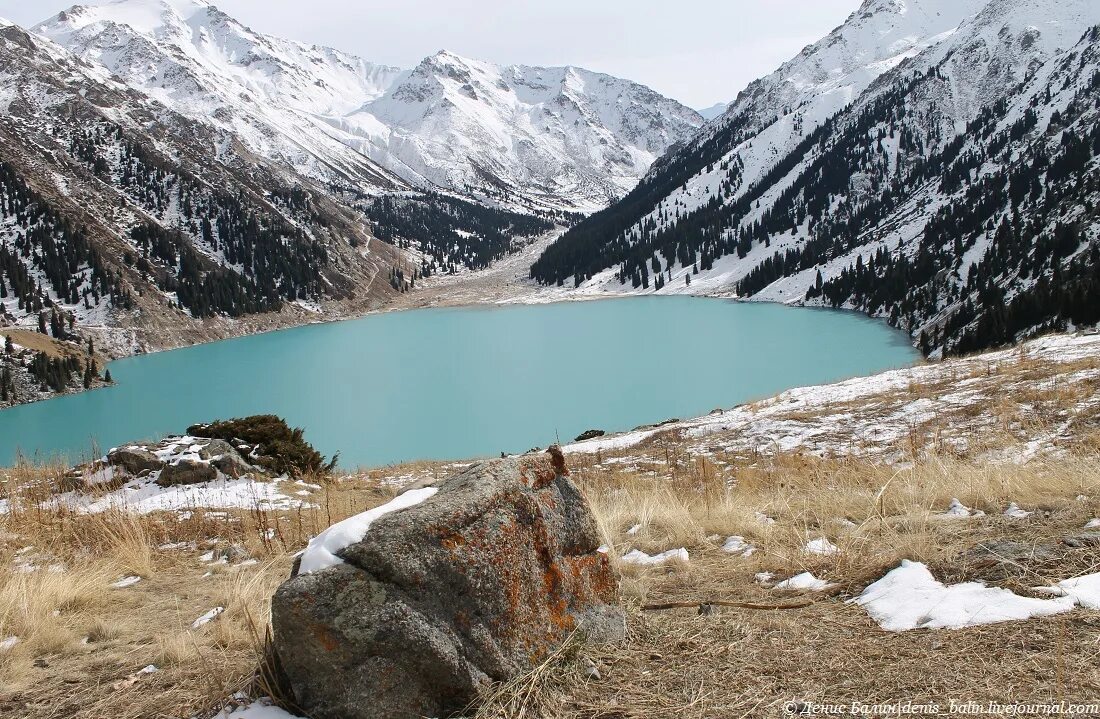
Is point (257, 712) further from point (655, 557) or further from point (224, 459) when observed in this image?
point (224, 459)

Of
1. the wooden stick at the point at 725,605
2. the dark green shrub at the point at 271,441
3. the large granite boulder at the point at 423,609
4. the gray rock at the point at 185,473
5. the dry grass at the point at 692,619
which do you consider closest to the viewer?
the dry grass at the point at 692,619

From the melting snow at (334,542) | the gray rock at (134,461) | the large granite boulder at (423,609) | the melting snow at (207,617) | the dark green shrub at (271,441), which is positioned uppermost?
the melting snow at (334,542)

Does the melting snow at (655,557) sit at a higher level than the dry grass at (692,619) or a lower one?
lower

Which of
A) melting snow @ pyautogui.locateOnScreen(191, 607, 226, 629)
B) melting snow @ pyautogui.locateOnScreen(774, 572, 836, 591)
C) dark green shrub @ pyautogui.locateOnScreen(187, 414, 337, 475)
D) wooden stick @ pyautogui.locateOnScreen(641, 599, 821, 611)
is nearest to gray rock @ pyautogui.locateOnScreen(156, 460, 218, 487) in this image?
dark green shrub @ pyautogui.locateOnScreen(187, 414, 337, 475)

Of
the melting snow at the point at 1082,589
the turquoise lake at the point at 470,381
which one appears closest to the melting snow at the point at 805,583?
the melting snow at the point at 1082,589

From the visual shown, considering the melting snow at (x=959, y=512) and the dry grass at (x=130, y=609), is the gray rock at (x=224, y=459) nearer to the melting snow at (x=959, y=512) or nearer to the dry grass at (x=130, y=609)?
the dry grass at (x=130, y=609)

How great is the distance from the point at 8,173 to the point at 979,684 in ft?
402

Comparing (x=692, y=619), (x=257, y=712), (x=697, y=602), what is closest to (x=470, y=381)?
(x=697, y=602)

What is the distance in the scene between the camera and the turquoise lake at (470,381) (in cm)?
3553

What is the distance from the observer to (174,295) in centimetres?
9325

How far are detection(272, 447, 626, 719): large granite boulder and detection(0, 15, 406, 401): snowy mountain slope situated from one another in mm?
85629

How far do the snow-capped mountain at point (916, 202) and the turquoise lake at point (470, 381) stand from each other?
8.39 meters

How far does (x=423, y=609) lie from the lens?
2746 millimetres

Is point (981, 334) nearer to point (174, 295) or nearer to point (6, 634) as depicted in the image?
point (6, 634)
